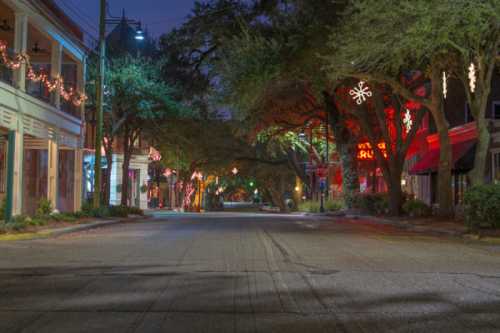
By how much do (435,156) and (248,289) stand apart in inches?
1196

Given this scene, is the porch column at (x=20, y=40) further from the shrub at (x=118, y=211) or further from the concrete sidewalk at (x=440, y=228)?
the concrete sidewalk at (x=440, y=228)

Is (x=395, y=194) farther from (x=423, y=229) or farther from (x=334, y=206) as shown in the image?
(x=334, y=206)

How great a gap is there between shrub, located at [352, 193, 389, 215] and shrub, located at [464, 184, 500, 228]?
1667 centimetres

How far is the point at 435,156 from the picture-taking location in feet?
123

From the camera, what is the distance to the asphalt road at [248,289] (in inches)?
269

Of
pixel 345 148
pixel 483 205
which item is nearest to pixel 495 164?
pixel 345 148

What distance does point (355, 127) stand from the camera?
4266 centimetres

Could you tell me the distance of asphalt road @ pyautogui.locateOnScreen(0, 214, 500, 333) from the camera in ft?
22.4

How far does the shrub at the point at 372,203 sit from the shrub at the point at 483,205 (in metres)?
16.7

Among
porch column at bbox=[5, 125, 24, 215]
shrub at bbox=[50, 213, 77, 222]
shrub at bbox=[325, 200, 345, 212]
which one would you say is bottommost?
shrub at bbox=[50, 213, 77, 222]

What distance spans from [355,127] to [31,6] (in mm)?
24349

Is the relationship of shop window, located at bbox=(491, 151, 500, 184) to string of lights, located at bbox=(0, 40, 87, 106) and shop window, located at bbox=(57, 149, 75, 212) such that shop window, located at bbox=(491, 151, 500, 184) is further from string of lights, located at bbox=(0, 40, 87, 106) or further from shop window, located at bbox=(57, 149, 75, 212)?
shop window, located at bbox=(57, 149, 75, 212)

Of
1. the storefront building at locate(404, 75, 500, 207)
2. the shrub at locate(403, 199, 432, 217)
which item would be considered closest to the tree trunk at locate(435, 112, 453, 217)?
the storefront building at locate(404, 75, 500, 207)

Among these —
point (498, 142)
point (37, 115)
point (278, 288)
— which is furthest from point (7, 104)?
point (498, 142)
